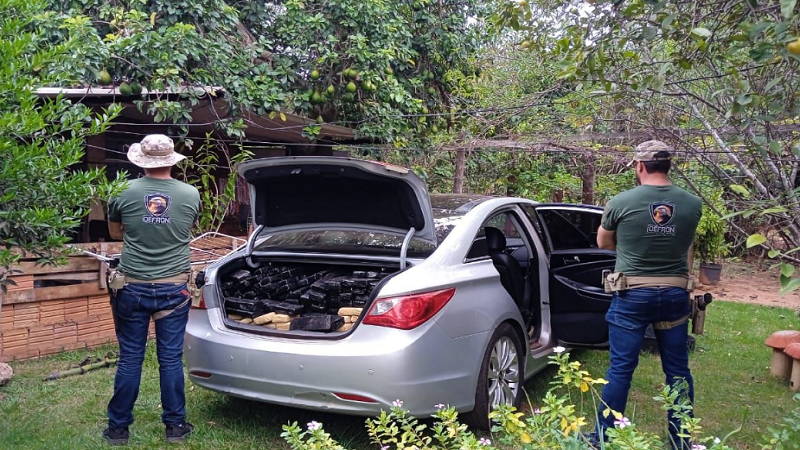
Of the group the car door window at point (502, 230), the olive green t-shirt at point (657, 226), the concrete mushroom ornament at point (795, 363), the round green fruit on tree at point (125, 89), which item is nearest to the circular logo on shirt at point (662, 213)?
the olive green t-shirt at point (657, 226)

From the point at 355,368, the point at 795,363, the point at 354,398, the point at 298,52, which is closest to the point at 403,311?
the point at 355,368

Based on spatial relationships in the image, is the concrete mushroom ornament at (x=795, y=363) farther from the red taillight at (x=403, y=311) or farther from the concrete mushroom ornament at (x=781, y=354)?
the red taillight at (x=403, y=311)

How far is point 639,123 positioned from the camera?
5820mm

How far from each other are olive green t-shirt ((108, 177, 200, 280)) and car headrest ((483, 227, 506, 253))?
2.32 metres

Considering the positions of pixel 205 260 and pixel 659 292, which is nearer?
pixel 659 292

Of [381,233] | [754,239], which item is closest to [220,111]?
[381,233]

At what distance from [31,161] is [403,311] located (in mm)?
2116

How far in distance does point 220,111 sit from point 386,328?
16.2 feet

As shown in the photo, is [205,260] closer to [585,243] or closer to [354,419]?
[354,419]

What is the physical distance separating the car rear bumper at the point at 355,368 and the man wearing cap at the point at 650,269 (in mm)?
833

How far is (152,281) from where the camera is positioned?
3979 millimetres

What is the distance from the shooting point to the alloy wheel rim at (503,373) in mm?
4242

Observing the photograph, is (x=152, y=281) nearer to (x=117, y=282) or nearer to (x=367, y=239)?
(x=117, y=282)

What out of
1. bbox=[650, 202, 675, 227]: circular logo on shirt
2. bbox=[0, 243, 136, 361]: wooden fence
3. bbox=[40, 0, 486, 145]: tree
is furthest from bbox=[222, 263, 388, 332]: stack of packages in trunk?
bbox=[40, 0, 486, 145]: tree
